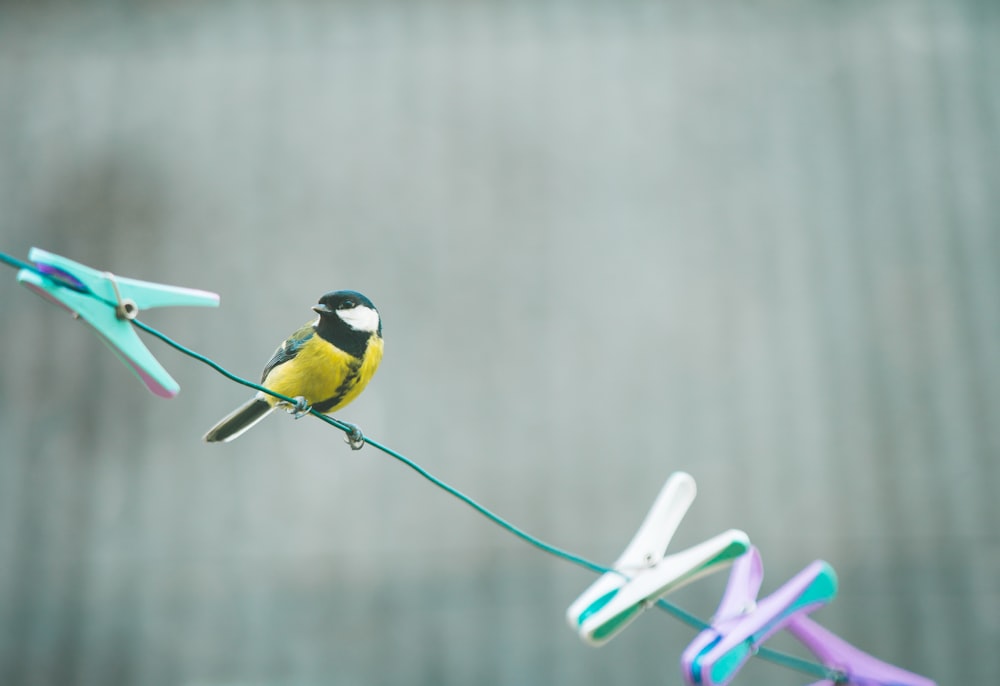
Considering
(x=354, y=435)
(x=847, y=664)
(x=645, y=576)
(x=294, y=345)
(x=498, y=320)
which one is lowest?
(x=847, y=664)

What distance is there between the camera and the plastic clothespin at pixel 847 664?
130 centimetres

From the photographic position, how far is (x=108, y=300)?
3.02ft

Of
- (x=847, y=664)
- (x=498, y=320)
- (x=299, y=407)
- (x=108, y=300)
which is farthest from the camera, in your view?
(x=498, y=320)

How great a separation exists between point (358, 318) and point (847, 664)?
0.89 meters

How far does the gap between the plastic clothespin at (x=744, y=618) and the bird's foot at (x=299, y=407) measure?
1.90 ft

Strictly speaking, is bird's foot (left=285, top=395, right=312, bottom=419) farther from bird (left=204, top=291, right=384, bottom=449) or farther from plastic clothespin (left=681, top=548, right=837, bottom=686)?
plastic clothespin (left=681, top=548, right=837, bottom=686)

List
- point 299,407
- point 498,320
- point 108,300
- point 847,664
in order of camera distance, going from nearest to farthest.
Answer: point 108,300, point 299,407, point 847,664, point 498,320

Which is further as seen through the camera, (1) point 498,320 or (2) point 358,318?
(1) point 498,320

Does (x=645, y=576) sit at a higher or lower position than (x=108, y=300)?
lower

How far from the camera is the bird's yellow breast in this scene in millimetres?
1163

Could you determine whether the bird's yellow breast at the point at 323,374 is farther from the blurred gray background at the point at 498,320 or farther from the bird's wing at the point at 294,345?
the blurred gray background at the point at 498,320

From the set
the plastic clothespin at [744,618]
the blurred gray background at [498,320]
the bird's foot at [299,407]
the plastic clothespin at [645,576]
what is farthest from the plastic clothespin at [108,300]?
the blurred gray background at [498,320]

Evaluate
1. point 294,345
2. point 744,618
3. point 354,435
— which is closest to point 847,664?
point 744,618

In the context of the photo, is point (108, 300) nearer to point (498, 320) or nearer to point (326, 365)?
point (326, 365)
